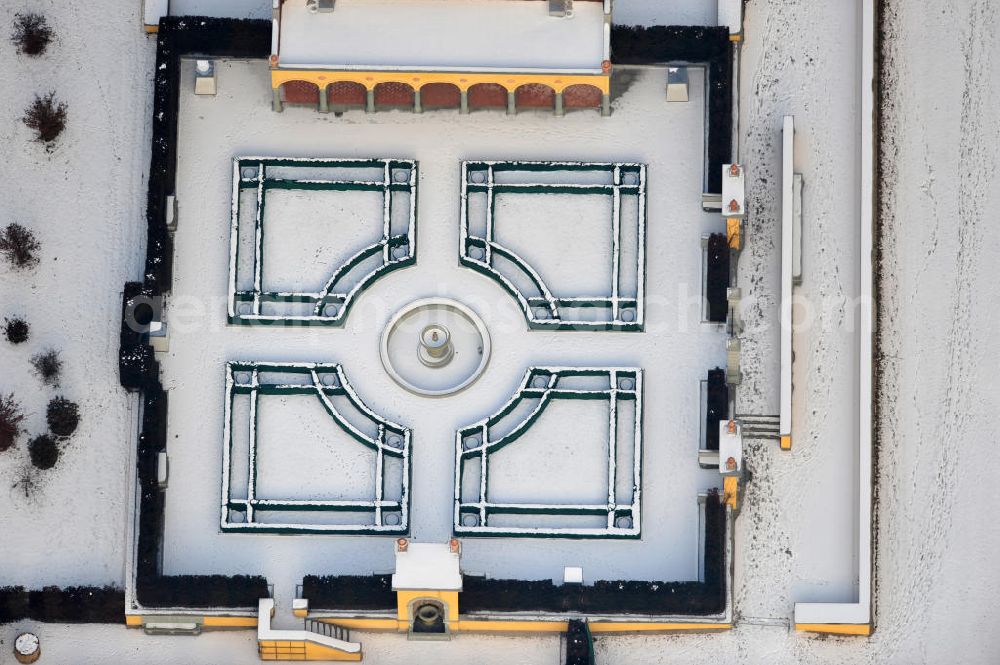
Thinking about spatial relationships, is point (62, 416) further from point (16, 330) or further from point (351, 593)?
point (351, 593)

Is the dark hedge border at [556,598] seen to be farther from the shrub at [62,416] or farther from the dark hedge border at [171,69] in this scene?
the dark hedge border at [171,69]

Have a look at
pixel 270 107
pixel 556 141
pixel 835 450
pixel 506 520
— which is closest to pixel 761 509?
pixel 835 450

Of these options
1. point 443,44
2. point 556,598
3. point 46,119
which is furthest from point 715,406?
point 46,119

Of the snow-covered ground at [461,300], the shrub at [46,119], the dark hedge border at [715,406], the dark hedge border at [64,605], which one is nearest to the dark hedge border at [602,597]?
the snow-covered ground at [461,300]

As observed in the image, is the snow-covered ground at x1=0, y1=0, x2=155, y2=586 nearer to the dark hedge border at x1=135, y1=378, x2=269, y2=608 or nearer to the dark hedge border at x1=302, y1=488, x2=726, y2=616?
the dark hedge border at x1=135, y1=378, x2=269, y2=608

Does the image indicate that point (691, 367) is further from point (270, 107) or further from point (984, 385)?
point (270, 107)

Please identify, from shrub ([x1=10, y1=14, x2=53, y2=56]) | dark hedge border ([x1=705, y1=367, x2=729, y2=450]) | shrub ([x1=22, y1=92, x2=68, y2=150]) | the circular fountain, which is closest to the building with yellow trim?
the circular fountain
